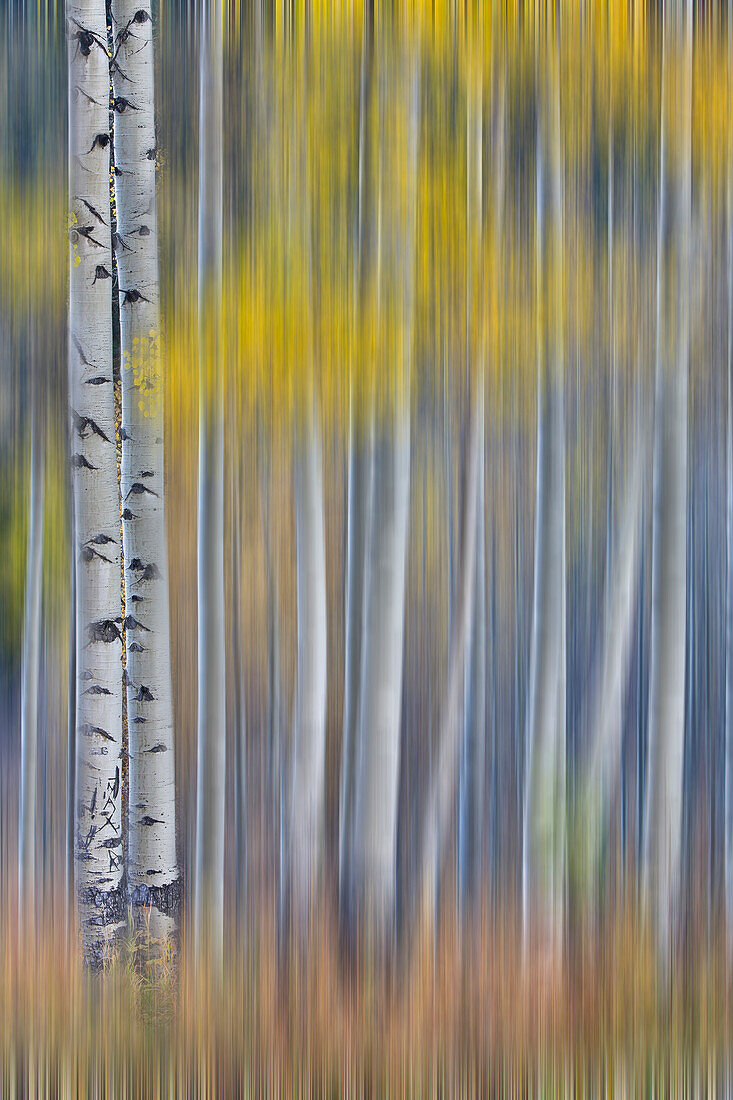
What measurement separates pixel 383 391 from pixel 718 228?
121 centimetres

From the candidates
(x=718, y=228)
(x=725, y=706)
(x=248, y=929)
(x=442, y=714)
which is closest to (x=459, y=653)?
(x=442, y=714)

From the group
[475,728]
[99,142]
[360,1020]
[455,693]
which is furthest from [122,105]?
[360,1020]

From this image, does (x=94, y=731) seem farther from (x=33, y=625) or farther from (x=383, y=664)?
(x=33, y=625)

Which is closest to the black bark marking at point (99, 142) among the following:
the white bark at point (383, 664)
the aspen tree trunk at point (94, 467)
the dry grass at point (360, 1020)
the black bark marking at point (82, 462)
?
the aspen tree trunk at point (94, 467)

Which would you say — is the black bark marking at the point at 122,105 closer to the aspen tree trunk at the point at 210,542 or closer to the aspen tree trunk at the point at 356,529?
the aspen tree trunk at the point at 210,542

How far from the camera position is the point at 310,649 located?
2902 millimetres

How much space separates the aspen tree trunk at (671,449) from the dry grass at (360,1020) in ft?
1.79

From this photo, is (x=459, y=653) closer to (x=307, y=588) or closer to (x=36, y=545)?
(x=307, y=588)

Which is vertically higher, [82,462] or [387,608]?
[82,462]

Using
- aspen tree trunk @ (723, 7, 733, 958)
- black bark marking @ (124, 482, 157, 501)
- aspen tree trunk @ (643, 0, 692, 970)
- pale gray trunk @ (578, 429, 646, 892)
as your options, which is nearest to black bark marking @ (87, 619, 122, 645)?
black bark marking @ (124, 482, 157, 501)

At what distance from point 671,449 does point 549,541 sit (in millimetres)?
490

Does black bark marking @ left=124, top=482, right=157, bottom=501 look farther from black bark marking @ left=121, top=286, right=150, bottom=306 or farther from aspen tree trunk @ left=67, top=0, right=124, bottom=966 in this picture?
black bark marking @ left=121, top=286, right=150, bottom=306

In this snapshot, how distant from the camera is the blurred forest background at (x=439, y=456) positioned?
2.76 m

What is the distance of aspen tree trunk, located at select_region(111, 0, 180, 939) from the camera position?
7.86 ft
